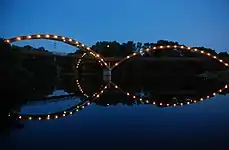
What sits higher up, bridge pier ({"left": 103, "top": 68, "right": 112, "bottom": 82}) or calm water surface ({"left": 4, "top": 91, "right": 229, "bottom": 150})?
bridge pier ({"left": 103, "top": 68, "right": 112, "bottom": 82})

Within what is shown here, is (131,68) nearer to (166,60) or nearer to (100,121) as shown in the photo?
(166,60)

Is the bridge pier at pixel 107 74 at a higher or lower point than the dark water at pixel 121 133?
higher

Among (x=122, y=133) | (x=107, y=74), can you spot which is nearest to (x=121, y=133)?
(x=122, y=133)

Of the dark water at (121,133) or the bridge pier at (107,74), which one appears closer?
the dark water at (121,133)

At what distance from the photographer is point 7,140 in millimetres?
7051

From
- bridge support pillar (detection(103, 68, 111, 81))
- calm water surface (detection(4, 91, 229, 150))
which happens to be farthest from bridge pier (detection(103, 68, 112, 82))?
calm water surface (detection(4, 91, 229, 150))

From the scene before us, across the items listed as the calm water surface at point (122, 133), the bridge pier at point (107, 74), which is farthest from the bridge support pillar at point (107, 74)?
the calm water surface at point (122, 133)

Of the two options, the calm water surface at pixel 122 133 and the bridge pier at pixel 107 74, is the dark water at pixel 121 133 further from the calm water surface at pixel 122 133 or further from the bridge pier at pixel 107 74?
the bridge pier at pixel 107 74

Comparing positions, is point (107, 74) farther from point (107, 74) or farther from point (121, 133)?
point (121, 133)

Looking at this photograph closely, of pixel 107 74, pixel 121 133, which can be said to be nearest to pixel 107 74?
pixel 107 74

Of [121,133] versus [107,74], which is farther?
[107,74]

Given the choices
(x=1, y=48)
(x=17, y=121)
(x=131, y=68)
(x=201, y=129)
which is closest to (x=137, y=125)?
(x=201, y=129)

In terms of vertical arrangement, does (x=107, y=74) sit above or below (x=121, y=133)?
above

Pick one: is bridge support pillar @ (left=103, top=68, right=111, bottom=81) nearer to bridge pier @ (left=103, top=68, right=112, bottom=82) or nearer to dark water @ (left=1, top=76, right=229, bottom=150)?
bridge pier @ (left=103, top=68, right=112, bottom=82)
